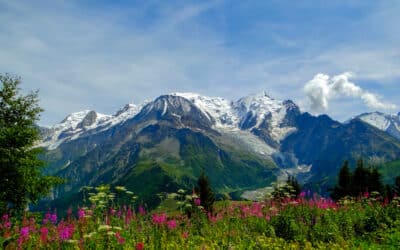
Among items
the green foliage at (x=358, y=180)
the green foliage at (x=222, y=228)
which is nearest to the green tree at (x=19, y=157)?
the green foliage at (x=222, y=228)

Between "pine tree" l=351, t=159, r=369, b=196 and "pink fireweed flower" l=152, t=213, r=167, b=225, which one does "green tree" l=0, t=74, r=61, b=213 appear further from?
"pine tree" l=351, t=159, r=369, b=196

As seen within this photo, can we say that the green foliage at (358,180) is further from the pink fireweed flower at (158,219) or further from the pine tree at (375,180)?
the pink fireweed flower at (158,219)

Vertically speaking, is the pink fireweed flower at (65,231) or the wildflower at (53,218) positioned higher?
the wildflower at (53,218)


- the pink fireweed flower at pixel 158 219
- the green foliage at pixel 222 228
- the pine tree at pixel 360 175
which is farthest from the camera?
the pine tree at pixel 360 175

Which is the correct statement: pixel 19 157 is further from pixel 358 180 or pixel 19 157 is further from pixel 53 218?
pixel 358 180

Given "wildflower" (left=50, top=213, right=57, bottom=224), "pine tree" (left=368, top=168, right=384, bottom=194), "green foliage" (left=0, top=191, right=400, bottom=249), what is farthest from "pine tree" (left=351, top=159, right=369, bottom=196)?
"wildflower" (left=50, top=213, right=57, bottom=224)

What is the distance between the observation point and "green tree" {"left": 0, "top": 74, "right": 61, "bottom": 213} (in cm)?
3328

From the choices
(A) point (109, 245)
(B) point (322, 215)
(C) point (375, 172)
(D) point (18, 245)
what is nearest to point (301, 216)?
(B) point (322, 215)

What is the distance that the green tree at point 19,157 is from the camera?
3328cm

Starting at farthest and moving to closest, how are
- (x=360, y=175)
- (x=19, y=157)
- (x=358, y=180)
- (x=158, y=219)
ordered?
(x=360, y=175) → (x=358, y=180) → (x=19, y=157) → (x=158, y=219)

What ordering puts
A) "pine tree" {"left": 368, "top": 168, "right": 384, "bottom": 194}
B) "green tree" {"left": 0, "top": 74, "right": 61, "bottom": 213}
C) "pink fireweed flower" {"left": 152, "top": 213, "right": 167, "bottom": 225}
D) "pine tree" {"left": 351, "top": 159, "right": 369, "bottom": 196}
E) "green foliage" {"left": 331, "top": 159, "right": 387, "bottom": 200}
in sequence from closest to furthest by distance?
1. "pink fireweed flower" {"left": 152, "top": 213, "right": 167, "bottom": 225}
2. "green tree" {"left": 0, "top": 74, "right": 61, "bottom": 213}
3. "pine tree" {"left": 368, "top": 168, "right": 384, "bottom": 194}
4. "green foliage" {"left": 331, "top": 159, "right": 387, "bottom": 200}
5. "pine tree" {"left": 351, "top": 159, "right": 369, "bottom": 196}

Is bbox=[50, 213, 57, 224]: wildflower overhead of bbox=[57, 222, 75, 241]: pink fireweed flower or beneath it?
overhead

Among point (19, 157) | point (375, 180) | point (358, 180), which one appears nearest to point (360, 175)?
point (358, 180)

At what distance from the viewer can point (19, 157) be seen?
1341 inches
